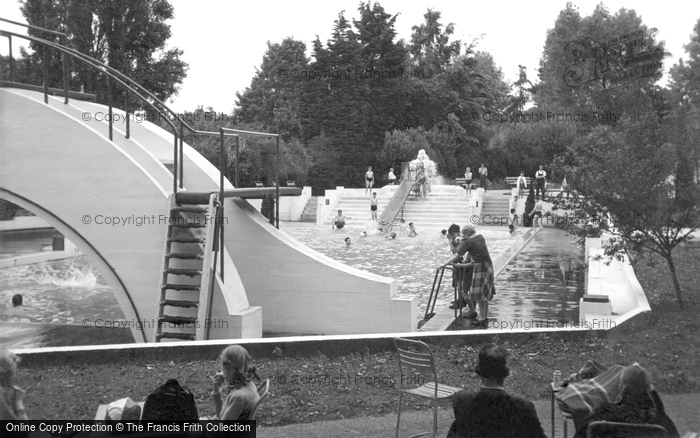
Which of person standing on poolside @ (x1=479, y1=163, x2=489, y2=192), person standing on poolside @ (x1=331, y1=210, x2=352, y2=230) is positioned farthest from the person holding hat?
person standing on poolside @ (x1=331, y1=210, x2=352, y2=230)

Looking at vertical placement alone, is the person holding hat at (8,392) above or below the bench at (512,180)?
below

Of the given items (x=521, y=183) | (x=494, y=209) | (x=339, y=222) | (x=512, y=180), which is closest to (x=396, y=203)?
(x=339, y=222)

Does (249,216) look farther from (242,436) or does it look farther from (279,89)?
(242,436)

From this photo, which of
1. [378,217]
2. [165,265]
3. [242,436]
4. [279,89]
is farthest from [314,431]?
[378,217]

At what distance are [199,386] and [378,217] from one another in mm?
22275

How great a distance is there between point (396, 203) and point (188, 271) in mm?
20522

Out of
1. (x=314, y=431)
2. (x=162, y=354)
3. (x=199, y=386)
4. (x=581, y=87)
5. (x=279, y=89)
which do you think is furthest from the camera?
(x=279, y=89)

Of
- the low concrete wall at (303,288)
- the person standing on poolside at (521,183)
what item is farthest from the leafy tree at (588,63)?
the person standing on poolside at (521,183)

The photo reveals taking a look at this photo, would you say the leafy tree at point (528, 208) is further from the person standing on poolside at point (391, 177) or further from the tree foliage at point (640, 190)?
the tree foliage at point (640, 190)

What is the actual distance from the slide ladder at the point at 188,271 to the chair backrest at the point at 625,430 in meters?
4.52

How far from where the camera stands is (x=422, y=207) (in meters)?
28.4

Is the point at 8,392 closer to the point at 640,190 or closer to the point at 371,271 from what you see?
the point at 640,190

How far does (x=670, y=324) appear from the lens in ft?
23.0

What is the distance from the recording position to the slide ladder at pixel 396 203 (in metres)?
26.8
